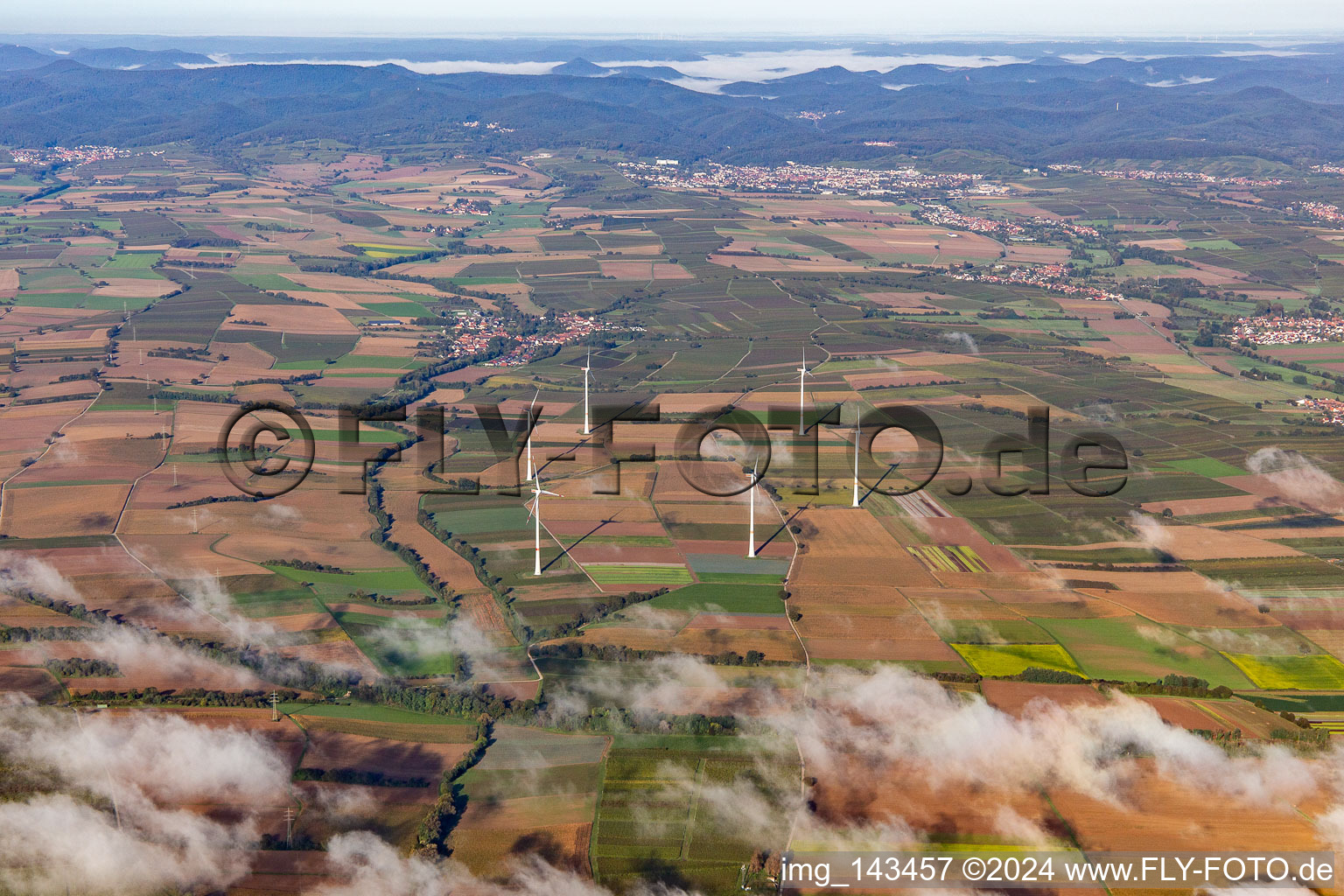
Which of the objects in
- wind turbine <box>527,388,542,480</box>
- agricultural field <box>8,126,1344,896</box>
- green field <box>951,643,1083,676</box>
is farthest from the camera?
wind turbine <box>527,388,542,480</box>

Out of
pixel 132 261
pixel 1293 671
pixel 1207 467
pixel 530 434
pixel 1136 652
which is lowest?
pixel 1293 671

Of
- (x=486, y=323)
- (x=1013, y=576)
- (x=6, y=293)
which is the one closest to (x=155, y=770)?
(x=1013, y=576)

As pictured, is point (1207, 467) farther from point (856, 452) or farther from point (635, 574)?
point (635, 574)

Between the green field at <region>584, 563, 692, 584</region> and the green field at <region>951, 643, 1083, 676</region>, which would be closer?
the green field at <region>951, 643, 1083, 676</region>

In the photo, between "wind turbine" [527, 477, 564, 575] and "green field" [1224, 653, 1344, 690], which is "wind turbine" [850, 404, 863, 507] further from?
"green field" [1224, 653, 1344, 690]

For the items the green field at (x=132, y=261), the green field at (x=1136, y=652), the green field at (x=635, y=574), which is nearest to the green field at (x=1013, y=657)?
the green field at (x=1136, y=652)

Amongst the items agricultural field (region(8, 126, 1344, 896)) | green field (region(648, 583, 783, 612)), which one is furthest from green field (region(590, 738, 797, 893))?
green field (region(648, 583, 783, 612))

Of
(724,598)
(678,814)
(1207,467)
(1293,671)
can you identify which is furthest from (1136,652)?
(1207,467)

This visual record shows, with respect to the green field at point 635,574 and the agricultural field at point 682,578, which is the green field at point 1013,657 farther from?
the green field at point 635,574

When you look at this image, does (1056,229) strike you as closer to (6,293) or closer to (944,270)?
(944,270)
